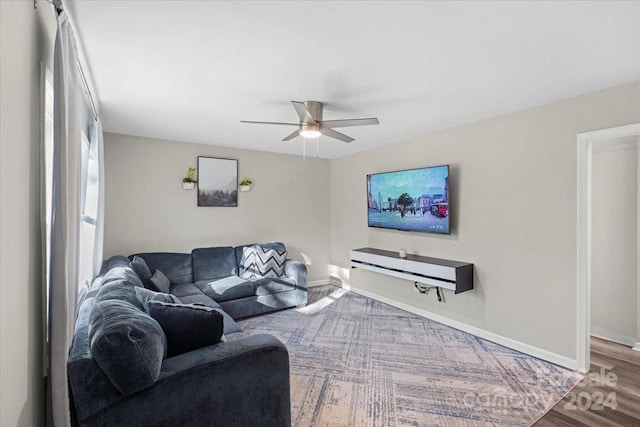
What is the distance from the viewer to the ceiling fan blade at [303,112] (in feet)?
8.66

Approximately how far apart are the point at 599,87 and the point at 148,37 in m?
3.38

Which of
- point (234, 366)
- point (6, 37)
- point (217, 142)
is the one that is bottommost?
point (234, 366)

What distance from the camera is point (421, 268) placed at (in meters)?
3.83

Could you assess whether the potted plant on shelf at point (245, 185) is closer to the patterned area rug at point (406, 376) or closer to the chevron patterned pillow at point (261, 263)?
the chevron patterned pillow at point (261, 263)

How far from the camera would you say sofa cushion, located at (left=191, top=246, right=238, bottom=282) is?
14.4 feet

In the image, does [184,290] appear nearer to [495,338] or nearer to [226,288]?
[226,288]

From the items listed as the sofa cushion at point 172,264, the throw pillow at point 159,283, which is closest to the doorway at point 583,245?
the throw pillow at point 159,283

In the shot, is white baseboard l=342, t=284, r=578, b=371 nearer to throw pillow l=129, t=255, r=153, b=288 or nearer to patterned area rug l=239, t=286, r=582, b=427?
patterned area rug l=239, t=286, r=582, b=427

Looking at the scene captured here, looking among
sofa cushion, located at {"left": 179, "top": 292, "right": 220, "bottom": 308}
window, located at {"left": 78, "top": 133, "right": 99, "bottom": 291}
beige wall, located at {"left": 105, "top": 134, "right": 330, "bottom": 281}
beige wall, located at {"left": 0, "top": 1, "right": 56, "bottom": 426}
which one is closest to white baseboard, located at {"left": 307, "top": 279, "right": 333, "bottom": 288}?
beige wall, located at {"left": 105, "top": 134, "right": 330, "bottom": 281}

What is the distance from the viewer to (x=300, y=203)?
563 cm

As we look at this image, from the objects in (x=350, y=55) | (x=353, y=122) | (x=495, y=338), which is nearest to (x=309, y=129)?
(x=353, y=122)

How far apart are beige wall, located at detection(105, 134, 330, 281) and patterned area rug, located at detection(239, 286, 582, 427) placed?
1.59m

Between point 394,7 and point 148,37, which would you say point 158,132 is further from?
point 394,7

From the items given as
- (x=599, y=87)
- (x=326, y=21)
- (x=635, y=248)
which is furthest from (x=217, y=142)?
(x=635, y=248)
